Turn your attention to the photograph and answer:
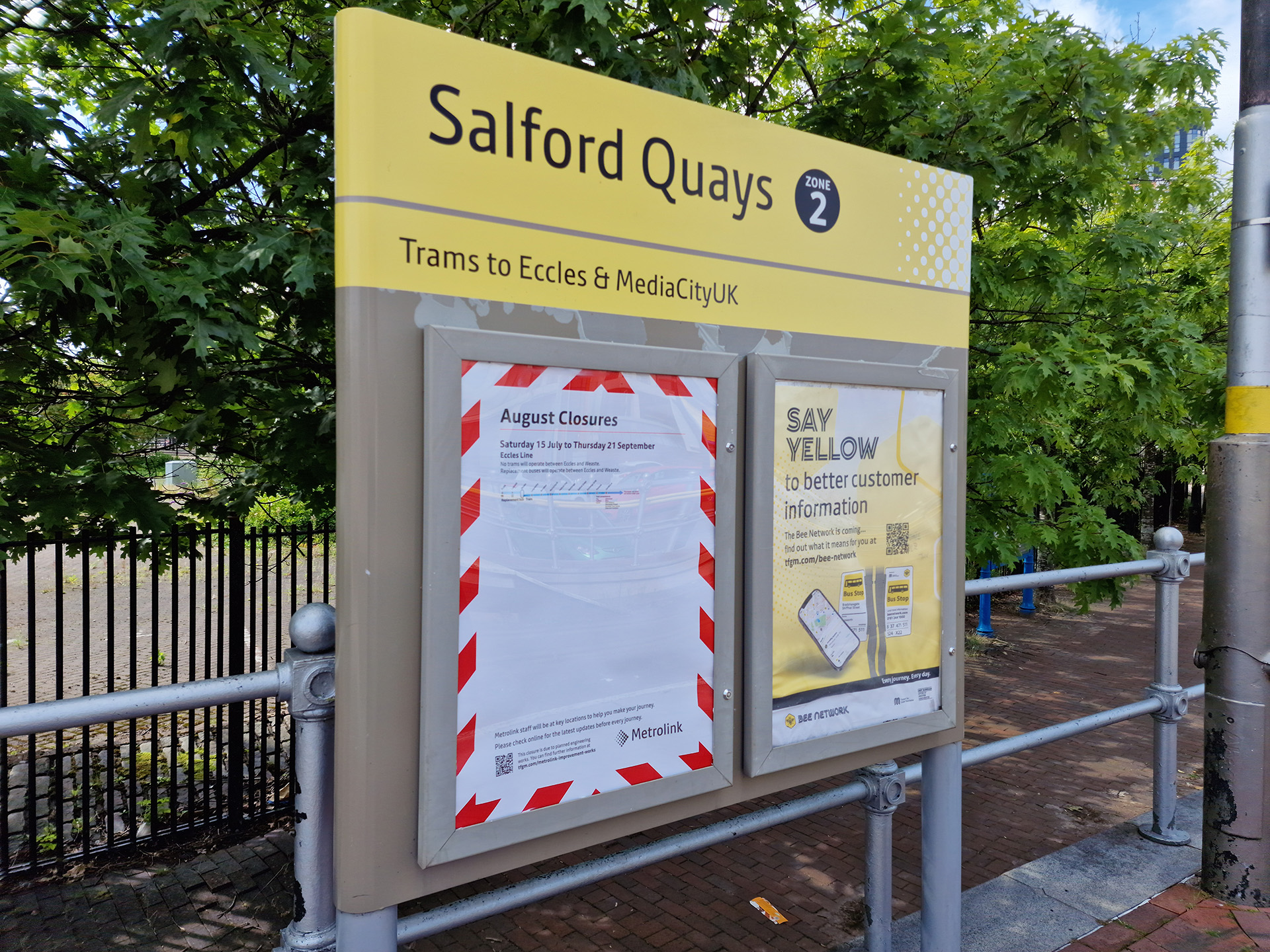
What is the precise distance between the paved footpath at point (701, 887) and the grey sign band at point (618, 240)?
2818 millimetres

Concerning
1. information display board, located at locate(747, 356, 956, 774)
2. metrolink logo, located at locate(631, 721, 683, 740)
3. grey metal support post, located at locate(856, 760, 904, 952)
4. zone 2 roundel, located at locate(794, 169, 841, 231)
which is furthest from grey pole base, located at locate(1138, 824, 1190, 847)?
zone 2 roundel, located at locate(794, 169, 841, 231)

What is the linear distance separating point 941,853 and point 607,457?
5.68ft

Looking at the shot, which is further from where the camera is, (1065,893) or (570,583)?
(1065,893)

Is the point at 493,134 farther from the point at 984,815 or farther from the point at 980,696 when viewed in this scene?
the point at 980,696

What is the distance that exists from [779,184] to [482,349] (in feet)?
3.13

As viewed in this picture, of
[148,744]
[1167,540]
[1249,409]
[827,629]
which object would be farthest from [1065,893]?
[148,744]

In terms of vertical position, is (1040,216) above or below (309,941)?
above

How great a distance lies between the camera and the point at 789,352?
2.17m

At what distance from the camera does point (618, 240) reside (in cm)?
186

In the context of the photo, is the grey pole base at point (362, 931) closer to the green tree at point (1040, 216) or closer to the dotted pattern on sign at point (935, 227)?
the dotted pattern on sign at point (935, 227)

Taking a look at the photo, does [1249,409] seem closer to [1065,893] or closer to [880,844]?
[1065,893]

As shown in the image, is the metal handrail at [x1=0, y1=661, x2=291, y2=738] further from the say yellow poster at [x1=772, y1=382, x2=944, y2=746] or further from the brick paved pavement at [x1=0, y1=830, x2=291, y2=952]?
the brick paved pavement at [x1=0, y1=830, x2=291, y2=952]

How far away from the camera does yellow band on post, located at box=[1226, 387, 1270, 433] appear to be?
3.27 meters

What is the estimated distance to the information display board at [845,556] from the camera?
2.10 metres
